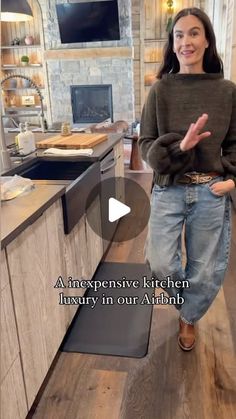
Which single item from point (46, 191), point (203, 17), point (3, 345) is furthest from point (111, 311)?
point (203, 17)

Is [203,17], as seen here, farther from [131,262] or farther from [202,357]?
[131,262]

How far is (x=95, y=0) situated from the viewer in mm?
7215

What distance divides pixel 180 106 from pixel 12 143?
1315mm

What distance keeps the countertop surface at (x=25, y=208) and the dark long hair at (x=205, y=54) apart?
0.66 metres

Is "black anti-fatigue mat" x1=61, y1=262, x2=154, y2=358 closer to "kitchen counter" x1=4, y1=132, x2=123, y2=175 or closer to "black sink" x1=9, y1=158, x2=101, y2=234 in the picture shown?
"black sink" x1=9, y1=158, x2=101, y2=234

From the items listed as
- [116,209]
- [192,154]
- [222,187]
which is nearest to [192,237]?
[222,187]

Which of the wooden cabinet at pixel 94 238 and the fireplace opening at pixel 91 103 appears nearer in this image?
the wooden cabinet at pixel 94 238

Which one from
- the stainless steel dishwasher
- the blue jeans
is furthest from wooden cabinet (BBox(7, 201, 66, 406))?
the stainless steel dishwasher

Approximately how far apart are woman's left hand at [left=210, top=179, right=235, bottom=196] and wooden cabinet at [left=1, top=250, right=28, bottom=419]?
2.80 ft

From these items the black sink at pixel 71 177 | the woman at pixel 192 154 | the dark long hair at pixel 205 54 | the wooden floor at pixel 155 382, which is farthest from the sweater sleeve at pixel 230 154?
the wooden floor at pixel 155 382

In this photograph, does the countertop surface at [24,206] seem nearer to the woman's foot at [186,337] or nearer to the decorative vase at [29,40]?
the woman's foot at [186,337]

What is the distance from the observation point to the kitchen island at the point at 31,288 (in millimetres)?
1181

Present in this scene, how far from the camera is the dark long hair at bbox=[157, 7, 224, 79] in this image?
4.69 ft

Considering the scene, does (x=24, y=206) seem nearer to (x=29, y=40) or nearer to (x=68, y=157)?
(x=68, y=157)
